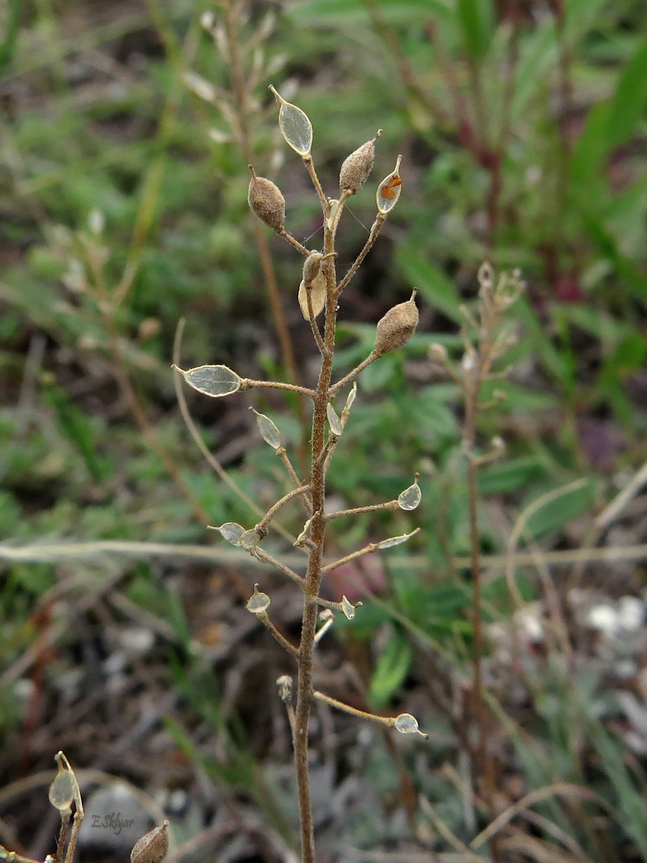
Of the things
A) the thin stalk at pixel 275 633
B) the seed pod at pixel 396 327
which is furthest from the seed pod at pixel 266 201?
the thin stalk at pixel 275 633

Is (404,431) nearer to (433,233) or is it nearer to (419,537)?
(419,537)

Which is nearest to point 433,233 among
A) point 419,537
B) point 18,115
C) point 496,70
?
point 496,70

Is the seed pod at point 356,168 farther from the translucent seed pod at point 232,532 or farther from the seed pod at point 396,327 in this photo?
the translucent seed pod at point 232,532

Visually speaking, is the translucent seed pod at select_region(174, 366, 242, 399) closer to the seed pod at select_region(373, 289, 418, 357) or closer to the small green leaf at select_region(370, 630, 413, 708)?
the seed pod at select_region(373, 289, 418, 357)

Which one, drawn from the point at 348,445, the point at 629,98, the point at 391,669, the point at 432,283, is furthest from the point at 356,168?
the point at 629,98

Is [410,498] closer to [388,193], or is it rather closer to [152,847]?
[388,193]

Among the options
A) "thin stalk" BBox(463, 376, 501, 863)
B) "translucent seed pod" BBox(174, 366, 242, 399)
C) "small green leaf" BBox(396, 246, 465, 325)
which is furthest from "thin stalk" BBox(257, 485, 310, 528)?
"small green leaf" BBox(396, 246, 465, 325)

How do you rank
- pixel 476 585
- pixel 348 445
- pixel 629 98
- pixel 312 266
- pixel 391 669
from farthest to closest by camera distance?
pixel 629 98 → pixel 348 445 → pixel 391 669 → pixel 476 585 → pixel 312 266
